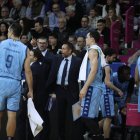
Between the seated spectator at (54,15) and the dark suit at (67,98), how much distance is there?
496cm

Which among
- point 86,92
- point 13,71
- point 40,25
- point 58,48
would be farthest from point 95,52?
point 40,25

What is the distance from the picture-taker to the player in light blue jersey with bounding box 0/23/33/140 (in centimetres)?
1009

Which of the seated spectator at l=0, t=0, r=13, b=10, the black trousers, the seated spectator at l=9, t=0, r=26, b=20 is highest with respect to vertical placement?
the seated spectator at l=0, t=0, r=13, b=10

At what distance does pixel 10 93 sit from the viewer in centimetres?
1008

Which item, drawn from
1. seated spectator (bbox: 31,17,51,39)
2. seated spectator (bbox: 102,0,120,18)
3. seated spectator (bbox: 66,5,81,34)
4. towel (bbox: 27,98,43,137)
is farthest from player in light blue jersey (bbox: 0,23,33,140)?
seated spectator (bbox: 102,0,120,18)

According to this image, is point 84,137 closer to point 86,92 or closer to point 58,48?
point 86,92

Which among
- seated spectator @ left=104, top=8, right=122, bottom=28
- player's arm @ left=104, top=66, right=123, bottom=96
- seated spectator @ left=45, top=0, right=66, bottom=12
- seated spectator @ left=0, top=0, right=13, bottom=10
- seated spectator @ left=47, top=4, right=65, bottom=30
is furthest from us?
seated spectator @ left=0, top=0, right=13, bottom=10

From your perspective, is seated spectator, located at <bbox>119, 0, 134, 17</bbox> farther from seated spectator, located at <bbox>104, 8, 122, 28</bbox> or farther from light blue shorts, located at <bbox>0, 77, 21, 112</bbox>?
light blue shorts, located at <bbox>0, 77, 21, 112</bbox>

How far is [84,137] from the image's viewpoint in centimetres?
1173

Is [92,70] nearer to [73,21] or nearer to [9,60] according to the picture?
[9,60]

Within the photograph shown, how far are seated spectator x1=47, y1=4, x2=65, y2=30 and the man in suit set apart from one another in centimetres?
493

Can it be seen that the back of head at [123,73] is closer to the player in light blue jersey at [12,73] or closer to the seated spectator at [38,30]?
the player in light blue jersey at [12,73]

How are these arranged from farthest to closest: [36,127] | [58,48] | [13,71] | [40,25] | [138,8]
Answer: [138,8] < [40,25] < [58,48] < [36,127] < [13,71]

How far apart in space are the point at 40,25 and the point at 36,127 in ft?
16.0
